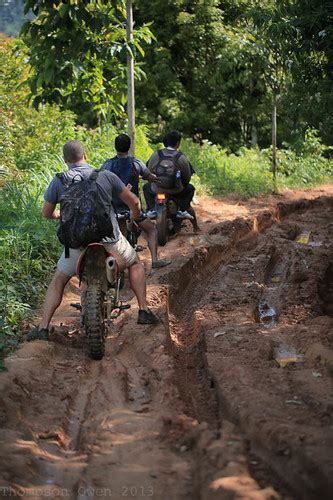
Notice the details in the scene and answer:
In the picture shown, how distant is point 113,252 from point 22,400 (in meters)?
1.72

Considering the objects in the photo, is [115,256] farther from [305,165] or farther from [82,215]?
[305,165]

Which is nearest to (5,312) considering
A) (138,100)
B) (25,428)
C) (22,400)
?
(22,400)

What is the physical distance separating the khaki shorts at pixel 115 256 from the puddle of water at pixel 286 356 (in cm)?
154

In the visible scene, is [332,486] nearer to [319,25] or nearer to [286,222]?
[319,25]

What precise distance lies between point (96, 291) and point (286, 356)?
1665mm

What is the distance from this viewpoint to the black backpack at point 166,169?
10.1 meters

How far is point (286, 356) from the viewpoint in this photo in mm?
5824

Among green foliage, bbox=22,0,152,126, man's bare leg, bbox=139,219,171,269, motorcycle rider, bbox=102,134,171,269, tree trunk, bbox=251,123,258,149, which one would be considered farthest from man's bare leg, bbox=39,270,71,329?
tree trunk, bbox=251,123,258,149

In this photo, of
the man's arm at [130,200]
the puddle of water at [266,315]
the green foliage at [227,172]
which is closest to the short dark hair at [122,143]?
the man's arm at [130,200]

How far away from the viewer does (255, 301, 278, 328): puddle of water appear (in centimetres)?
738

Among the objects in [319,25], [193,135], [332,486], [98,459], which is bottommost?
[193,135]

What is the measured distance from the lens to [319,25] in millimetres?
9641

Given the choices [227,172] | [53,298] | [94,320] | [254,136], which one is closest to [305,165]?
[254,136]

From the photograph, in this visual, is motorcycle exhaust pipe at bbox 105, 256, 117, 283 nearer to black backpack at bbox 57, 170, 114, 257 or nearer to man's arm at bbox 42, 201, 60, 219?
black backpack at bbox 57, 170, 114, 257
